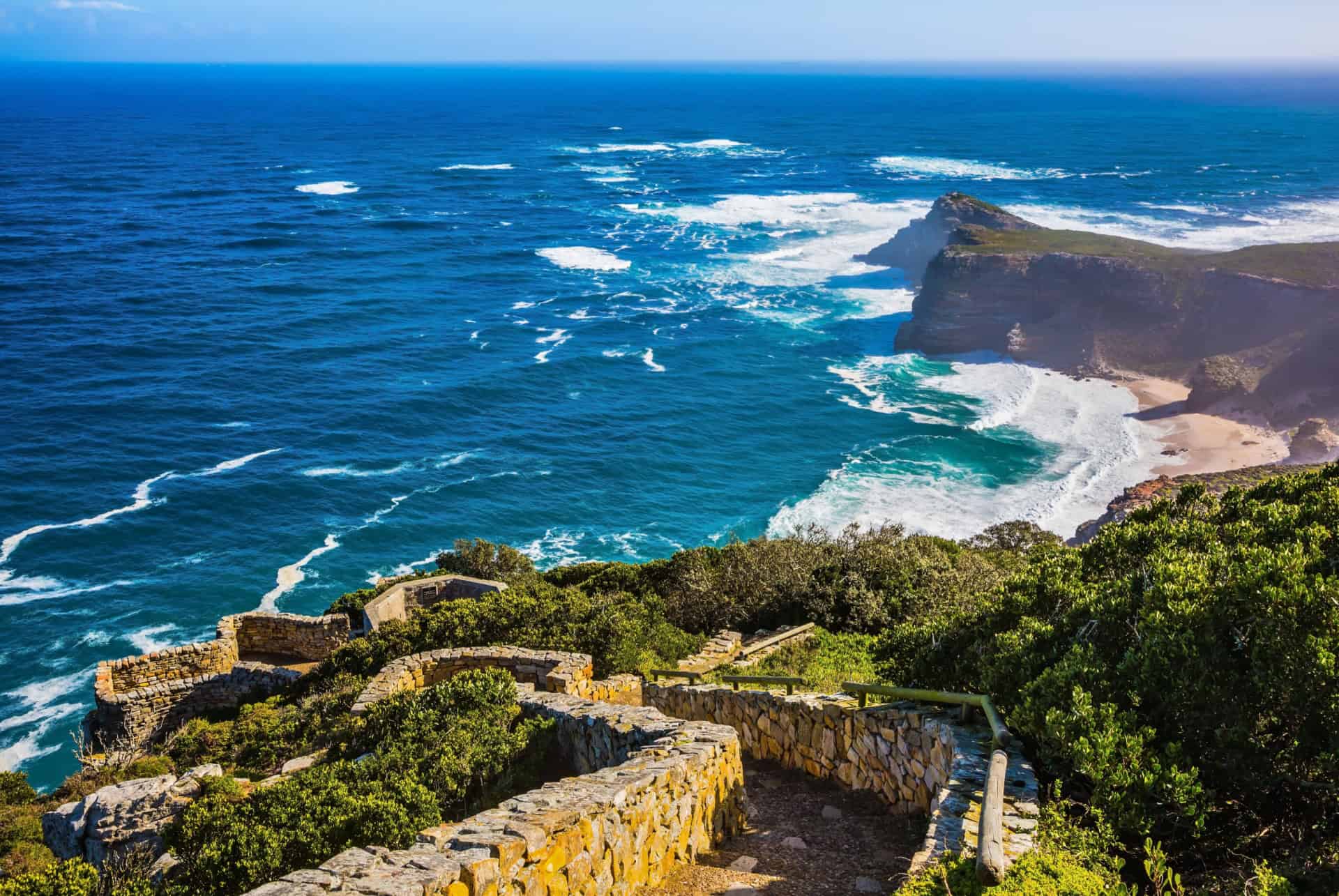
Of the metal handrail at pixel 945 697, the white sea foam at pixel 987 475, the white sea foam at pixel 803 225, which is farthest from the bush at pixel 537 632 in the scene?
the white sea foam at pixel 803 225

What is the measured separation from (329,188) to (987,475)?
94.5 meters

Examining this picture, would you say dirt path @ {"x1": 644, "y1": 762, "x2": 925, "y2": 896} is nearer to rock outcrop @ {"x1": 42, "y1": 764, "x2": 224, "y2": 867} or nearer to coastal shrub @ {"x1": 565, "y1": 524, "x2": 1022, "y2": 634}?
rock outcrop @ {"x1": 42, "y1": 764, "x2": 224, "y2": 867}

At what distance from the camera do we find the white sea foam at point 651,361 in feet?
212

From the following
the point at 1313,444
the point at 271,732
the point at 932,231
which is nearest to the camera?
the point at 271,732

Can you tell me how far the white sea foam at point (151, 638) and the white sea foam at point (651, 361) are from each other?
34.4 m

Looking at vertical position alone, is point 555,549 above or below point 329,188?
below

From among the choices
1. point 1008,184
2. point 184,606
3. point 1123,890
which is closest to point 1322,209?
point 1008,184

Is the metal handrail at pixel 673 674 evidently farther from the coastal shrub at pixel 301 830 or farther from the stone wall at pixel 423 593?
the stone wall at pixel 423 593

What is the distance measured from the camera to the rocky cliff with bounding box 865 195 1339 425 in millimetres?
61000

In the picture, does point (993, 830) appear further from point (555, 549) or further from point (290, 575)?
point (290, 575)

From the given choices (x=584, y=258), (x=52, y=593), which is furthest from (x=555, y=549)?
(x=584, y=258)

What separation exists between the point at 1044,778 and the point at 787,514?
37.7 metres

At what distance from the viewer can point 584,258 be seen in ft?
295

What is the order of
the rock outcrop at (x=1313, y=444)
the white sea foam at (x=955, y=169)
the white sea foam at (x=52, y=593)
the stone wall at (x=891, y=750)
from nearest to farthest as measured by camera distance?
the stone wall at (x=891, y=750), the white sea foam at (x=52, y=593), the rock outcrop at (x=1313, y=444), the white sea foam at (x=955, y=169)
